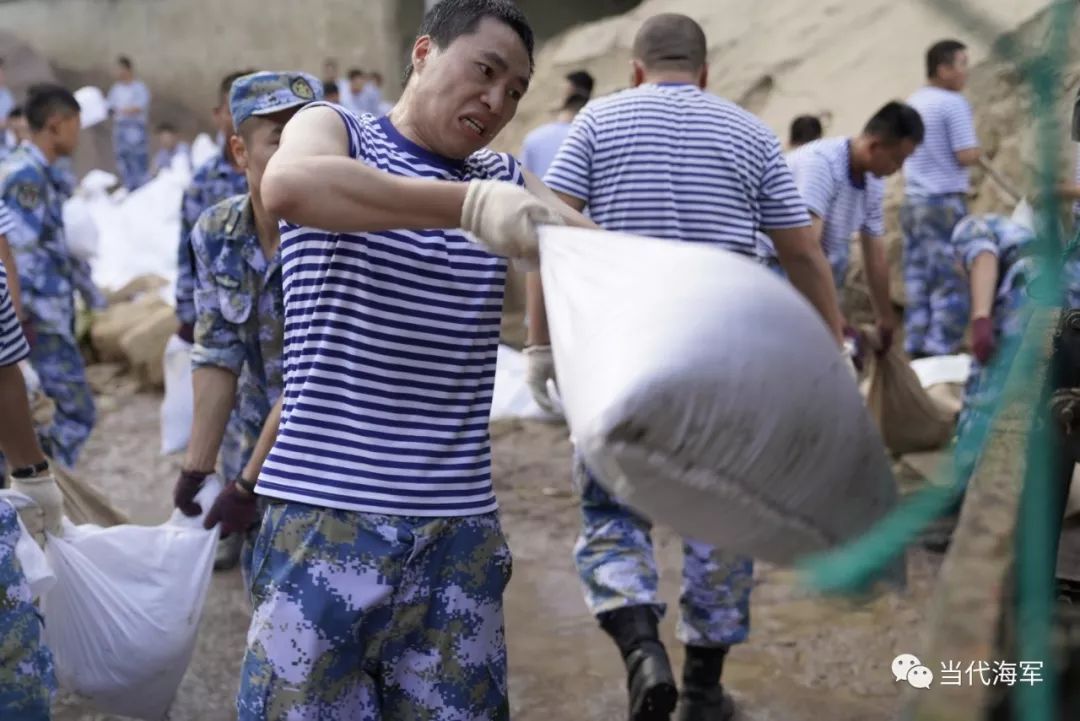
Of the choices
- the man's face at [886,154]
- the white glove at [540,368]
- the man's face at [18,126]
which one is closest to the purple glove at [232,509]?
the white glove at [540,368]

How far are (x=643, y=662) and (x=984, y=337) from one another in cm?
219

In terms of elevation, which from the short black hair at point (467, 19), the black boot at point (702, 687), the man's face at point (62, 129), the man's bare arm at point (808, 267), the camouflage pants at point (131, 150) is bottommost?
the camouflage pants at point (131, 150)

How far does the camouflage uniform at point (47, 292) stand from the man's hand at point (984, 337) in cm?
343

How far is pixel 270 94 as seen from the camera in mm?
3273

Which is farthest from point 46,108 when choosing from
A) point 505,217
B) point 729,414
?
point 729,414

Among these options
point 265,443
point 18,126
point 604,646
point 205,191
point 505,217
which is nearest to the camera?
point 505,217

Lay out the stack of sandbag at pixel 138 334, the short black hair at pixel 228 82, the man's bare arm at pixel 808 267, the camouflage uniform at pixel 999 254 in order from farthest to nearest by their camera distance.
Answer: the stack of sandbag at pixel 138 334
the camouflage uniform at pixel 999 254
the short black hair at pixel 228 82
the man's bare arm at pixel 808 267

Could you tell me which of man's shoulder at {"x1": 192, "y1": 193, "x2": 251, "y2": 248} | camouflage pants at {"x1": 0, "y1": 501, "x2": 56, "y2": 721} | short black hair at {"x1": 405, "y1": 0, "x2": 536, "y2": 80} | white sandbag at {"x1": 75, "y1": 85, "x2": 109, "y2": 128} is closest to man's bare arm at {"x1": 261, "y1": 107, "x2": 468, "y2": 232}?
short black hair at {"x1": 405, "y1": 0, "x2": 536, "y2": 80}

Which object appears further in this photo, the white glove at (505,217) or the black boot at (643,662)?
the black boot at (643,662)

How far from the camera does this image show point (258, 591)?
2.16 metres

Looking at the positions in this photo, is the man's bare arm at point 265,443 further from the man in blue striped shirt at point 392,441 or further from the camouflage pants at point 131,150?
the camouflage pants at point 131,150

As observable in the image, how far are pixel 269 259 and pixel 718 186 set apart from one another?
1.21 m

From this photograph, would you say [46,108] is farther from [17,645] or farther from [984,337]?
[984,337]

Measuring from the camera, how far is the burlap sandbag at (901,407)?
219 inches
